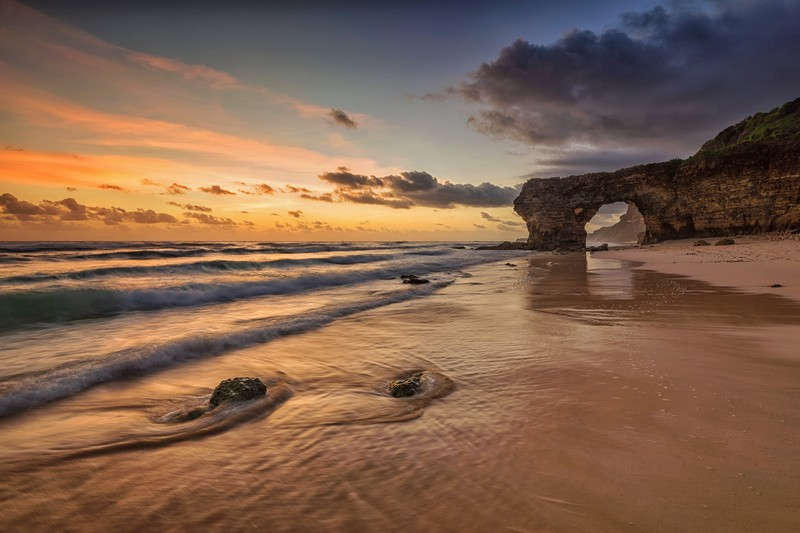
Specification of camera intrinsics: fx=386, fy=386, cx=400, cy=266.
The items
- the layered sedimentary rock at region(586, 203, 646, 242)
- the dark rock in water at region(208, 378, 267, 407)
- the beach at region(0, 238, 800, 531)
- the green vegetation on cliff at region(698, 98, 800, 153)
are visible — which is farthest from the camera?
the layered sedimentary rock at region(586, 203, 646, 242)

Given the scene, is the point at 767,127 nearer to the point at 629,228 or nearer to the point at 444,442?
the point at 444,442

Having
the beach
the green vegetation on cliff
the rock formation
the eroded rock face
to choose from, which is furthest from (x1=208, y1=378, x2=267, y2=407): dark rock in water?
the green vegetation on cliff

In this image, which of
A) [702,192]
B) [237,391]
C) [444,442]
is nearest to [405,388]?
[444,442]

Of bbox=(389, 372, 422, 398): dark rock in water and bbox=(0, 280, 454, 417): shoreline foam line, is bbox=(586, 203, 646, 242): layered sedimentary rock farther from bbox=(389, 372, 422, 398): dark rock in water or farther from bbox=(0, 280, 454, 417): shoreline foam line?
bbox=(389, 372, 422, 398): dark rock in water

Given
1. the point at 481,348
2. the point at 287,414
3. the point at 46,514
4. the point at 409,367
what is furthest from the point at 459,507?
the point at 481,348

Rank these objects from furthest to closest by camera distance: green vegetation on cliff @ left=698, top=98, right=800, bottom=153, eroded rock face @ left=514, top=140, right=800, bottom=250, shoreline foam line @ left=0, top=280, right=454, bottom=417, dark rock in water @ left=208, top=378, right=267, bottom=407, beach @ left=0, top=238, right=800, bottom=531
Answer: green vegetation on cliff @ left=698, top=98, right=800, bottom=153, eroded rock face @ left=514, top=140, right=800, bottom=250, shoreline foam line @ left=0, top=280, right=454, bottom=417, dark rock in water @ left=208, top=378, right=267, bottom=407, beach @ left=0, top=238, right=800, bottom=531

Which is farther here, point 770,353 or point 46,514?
point 770,353

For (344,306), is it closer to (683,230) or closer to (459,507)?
(459,507)

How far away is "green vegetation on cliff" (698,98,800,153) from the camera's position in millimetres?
29487

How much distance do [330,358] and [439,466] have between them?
125 inches

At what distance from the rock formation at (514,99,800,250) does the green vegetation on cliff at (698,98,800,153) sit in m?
0.07

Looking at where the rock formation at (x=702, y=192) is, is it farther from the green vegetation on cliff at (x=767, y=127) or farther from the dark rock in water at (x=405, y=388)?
the dark rock in water at (x=405, y=388)

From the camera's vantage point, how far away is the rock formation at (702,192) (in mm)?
26188

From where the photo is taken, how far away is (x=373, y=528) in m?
1.89
